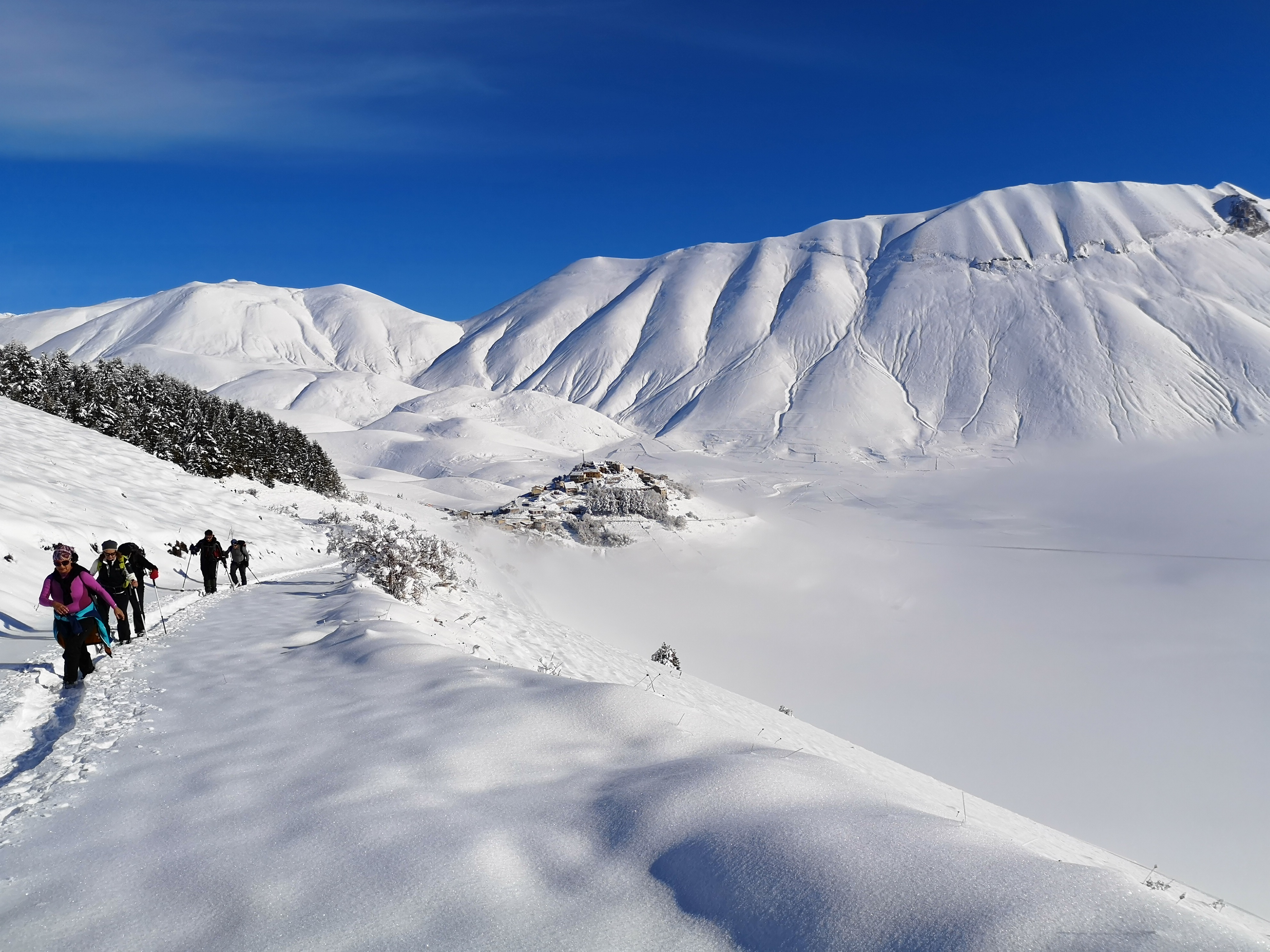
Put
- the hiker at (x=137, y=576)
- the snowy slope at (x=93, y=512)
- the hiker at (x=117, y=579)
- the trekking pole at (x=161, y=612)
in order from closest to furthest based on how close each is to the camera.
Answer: the hiker at (x=117, y=579)
the hiker at (x=137, y=576)
the trekking pole at (x=161, y=612)
the snowy slope at (x=93, y=512)

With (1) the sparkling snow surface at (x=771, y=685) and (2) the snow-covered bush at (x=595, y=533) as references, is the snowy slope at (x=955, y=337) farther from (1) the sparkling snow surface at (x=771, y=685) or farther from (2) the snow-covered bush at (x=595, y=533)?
(2) the snow-covered bush at (x=595, y=533)

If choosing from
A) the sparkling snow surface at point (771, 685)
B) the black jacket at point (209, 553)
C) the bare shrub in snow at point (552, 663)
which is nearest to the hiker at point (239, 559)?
the black jacket at point (209, 553)

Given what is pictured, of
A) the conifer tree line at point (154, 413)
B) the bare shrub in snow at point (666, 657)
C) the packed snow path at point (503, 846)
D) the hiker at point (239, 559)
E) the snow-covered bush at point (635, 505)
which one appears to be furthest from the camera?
the snow-covered bush at point (635, 505)

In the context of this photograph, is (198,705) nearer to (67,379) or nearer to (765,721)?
(765,721)

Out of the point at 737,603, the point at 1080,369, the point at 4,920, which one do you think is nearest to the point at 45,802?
the point at 4,920

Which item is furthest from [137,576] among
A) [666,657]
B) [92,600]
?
[666,657]

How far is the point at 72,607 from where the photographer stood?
7184 mm

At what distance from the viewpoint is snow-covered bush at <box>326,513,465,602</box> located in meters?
13.8

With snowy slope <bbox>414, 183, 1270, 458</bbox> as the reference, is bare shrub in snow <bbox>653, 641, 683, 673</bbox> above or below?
below

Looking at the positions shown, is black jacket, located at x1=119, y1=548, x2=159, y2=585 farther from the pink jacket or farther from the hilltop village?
the hilltop village

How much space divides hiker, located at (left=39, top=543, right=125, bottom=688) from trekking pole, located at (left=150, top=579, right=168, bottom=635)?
2.44 metres

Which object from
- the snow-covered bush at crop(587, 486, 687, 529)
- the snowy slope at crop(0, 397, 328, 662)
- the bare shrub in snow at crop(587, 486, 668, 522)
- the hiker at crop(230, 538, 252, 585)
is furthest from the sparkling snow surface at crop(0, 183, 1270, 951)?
the bare shrub in snow at crop(587, 486, 668, 522)

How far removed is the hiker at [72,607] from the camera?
7062 millimetres

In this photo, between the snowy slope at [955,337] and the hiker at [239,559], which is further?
the snowy slope at [955,337]
